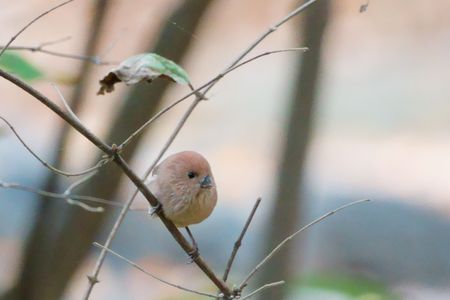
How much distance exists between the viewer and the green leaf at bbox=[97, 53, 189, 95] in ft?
2.92

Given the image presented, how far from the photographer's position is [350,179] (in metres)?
4.49

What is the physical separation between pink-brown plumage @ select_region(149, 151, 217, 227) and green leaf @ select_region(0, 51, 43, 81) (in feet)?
1.27

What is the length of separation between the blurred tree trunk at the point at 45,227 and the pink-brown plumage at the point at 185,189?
125cm

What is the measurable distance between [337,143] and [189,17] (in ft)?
8.98

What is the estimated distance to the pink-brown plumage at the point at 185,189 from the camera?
95 cm

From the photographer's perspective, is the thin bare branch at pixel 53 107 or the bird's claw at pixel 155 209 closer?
the thin bare branch at pixel 53 107

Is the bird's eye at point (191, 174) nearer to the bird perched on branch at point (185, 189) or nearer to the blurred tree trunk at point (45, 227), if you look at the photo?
the bird perched on branch at point (185, 189)

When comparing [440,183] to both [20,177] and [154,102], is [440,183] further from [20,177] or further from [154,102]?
[154,102]

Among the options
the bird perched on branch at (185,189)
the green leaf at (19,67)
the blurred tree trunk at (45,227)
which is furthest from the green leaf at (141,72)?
the blurred tree trunk at (45,227)

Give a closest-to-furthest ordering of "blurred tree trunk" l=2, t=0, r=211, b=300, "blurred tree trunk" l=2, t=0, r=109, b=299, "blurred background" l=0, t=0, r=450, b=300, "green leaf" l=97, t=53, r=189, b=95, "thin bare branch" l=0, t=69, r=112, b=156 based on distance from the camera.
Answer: "thin bare branch" l=0, t=69, r=112, b=156, "green leaf" l=97, t=53, r=189, b=95, "blurred tree trunk" l=2, t=0, r=211, b=300, "blurred tree trunk" l=2, t=0, r=109, b=299, "blurred background" l=0, t=0, r=450, b=300

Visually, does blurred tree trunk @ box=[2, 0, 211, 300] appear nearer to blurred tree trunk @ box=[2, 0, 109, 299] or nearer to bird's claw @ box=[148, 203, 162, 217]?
blurred tree trunk @ box=[2, 0, 109, 299]

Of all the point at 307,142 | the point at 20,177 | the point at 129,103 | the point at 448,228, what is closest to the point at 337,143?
the point at 448,228

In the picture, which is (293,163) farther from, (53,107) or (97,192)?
(53,107)

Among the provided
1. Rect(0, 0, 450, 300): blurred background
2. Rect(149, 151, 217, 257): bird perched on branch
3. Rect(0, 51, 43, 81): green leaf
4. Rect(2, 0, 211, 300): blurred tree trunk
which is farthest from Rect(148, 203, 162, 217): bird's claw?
Rect(0, 0, 450, 300): blurred background
